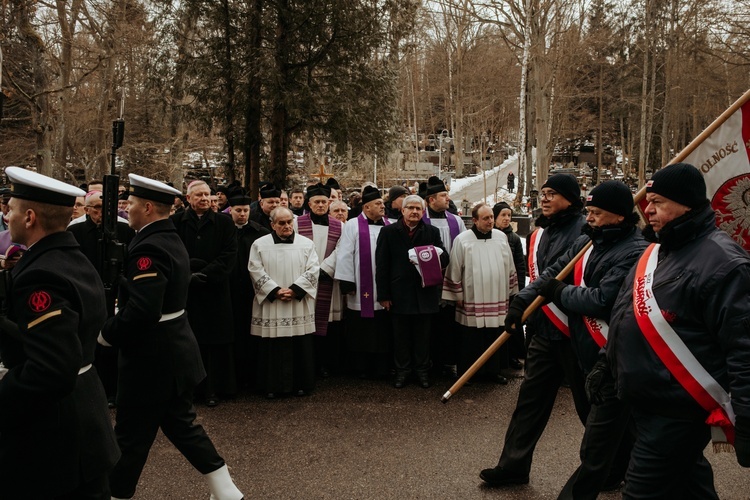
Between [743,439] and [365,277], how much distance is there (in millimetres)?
4778

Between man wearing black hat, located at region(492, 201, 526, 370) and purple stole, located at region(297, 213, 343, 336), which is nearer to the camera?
purple stole, located at region(297, 213, 343, 336)

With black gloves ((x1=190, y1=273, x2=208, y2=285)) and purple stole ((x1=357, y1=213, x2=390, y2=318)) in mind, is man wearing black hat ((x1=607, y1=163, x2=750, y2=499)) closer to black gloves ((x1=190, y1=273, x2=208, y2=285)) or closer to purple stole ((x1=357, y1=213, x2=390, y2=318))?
black gloves ((x1=190, y1=273, x2=208, y2=285))

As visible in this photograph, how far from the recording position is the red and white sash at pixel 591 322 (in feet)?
12.4

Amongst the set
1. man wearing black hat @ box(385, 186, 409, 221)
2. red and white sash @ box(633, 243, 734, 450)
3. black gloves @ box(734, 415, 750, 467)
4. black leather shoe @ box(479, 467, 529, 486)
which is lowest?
black leather shoe @ box(479, 467, 529, 486)

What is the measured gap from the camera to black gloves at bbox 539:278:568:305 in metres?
3.91

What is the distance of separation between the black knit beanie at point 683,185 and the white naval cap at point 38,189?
2536 millimetres

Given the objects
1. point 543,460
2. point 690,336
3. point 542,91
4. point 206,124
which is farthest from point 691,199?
point 542,91

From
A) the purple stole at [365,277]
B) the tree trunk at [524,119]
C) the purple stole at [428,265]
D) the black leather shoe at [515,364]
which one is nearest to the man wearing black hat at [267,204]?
the purple stole at [365,277]

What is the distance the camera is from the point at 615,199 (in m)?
3.81

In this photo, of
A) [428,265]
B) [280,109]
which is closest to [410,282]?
[428,265]

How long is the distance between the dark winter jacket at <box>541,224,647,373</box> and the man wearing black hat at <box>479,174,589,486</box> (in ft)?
0.75

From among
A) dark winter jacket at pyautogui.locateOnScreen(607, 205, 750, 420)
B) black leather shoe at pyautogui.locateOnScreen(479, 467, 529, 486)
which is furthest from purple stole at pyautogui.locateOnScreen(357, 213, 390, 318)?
dark winter jacket at pyautogui.locateOnScreen(607, 205, 750, 420)

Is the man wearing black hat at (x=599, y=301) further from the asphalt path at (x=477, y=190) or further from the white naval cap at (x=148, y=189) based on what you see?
the asphalt path at (x=477, y=190)

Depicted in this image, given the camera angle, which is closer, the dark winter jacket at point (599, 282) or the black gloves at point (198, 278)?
the dark winter jacket at point (599, 282)
